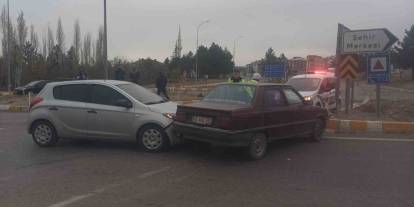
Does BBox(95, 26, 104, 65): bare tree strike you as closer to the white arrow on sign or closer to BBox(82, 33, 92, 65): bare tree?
BBox(82, 33, 92, 65): bare tree

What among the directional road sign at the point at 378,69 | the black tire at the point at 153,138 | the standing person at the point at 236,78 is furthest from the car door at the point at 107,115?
the directional road sign at the point at 378,69

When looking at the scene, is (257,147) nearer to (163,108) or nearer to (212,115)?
(212,115)

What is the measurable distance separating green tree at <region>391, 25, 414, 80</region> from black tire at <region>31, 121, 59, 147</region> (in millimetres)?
75002

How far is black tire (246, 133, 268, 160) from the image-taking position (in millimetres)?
9523

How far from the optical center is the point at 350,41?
53.0 ft

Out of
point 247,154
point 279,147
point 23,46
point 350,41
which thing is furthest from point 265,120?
point 23,46

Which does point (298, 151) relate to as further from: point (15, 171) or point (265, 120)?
point (15, 171)

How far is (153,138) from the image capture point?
10305mm

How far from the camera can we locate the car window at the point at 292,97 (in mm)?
10777

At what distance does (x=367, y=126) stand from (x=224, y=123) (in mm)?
6417

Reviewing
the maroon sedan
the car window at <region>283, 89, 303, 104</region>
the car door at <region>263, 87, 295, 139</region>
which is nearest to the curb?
the car window at <region>283, 89, 303, 104</region>

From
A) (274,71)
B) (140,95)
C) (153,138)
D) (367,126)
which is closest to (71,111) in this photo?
(140,95)

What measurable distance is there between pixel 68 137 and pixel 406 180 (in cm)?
675

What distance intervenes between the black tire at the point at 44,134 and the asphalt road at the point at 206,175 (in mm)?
237
